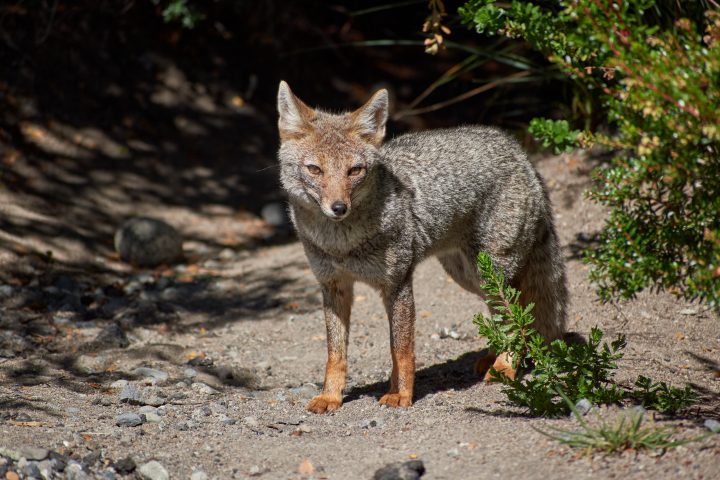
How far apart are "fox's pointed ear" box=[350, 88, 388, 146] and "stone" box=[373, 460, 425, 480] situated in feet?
7.24

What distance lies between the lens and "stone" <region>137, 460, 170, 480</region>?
4066mm

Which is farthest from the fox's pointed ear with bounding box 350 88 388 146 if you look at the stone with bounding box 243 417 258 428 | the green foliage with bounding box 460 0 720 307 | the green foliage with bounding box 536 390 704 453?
the green foliage with bounding box 536 390 704 453

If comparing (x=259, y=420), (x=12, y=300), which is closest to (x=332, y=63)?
(x=12, y=300)

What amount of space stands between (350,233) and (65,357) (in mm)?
2608

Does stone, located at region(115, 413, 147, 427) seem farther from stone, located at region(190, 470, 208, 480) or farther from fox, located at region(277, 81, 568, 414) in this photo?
fox, located at region(277, 81, 568, 414)

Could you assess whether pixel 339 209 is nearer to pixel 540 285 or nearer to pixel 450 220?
pixel 450 220

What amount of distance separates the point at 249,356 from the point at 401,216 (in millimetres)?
2036

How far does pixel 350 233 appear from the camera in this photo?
5180 mm

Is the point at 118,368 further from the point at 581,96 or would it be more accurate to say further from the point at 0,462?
the point at 581,96

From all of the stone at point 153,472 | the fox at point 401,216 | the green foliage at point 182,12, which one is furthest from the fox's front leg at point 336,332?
the green foliage at point 182,12

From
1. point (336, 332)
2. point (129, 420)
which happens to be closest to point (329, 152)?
point (336, 332)

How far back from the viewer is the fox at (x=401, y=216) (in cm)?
519

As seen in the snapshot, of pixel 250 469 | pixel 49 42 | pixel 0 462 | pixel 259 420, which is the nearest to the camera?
pixel 0 462

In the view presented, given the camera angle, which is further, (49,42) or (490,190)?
(49,42)
